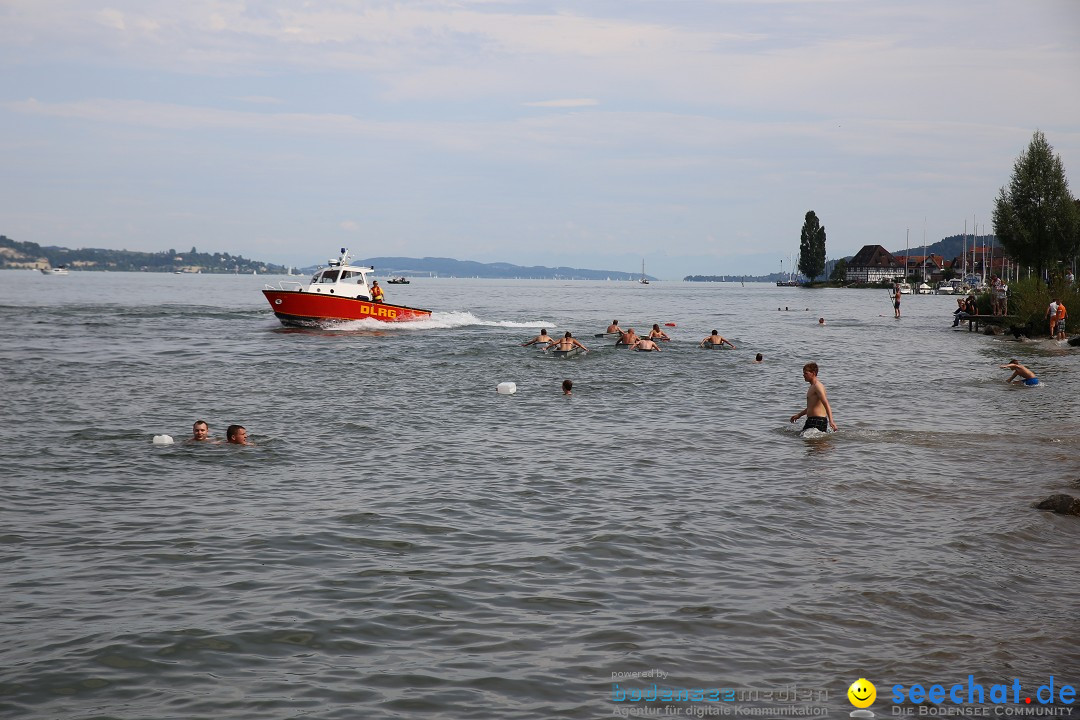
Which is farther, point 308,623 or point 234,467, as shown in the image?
point 234,467

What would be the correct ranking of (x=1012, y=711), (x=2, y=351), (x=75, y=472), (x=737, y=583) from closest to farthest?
(x=1012, y=711), (x=737, y=583), (x=75, y=472), (x=2, y=351)

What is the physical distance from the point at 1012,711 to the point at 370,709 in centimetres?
435

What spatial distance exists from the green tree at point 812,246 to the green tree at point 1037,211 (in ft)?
337

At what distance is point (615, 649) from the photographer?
6.98 metres

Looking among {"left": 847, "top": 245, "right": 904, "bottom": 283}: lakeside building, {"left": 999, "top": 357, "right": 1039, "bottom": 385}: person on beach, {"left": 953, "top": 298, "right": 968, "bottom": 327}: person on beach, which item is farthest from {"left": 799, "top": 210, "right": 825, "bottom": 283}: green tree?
{"left": 999, "top": 357, "right": 1039, "bottom": 385}: person on beach

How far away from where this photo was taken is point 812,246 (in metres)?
168

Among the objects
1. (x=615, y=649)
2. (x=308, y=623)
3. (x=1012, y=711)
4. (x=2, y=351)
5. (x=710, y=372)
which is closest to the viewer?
(x=1012, y=711)

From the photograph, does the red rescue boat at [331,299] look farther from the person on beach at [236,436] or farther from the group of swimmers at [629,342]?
the person on beach at [236,436]

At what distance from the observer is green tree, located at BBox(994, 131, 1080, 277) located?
205 feet

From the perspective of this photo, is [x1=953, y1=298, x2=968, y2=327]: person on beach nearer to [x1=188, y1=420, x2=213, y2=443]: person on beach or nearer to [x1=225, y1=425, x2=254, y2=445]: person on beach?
[x1=225, y1=425, x2=254, y2=445]: person on beach

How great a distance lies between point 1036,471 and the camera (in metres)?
13.7

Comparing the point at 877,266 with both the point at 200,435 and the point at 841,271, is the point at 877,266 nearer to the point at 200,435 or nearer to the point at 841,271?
the point at 841,271

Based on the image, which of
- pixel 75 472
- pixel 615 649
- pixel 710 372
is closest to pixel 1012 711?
pixel 615 649

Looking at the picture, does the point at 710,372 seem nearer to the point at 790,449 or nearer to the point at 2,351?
the point at 790,449
